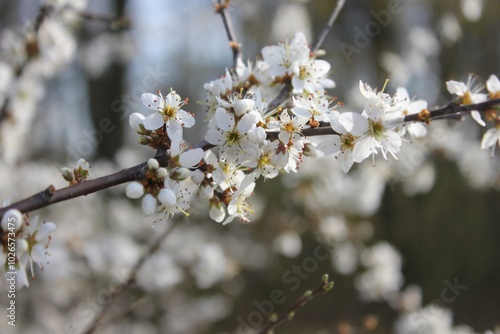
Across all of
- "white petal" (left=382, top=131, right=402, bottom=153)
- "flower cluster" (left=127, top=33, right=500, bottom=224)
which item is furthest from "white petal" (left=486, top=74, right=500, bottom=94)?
"white petal" (left=382, top=131, right=402, bottom=153)

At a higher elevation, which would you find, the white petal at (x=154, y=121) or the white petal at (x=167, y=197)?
the white petal at (x=154, y=121)

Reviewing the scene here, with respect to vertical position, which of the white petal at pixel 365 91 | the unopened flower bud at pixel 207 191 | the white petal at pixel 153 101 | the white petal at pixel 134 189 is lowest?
the unopened flower bud at pixel 207 191

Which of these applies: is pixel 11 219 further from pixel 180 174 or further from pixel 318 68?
pixel 318 68
